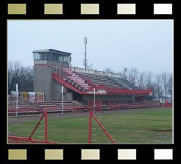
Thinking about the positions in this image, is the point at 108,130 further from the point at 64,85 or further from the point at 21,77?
the point at 21,77

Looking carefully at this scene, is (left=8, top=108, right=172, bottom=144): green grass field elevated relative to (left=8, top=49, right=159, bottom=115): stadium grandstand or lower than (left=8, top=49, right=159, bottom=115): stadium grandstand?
lower

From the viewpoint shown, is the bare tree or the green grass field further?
the bare tree

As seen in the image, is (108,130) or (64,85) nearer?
(108,130)

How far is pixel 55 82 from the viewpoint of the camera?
39812mm

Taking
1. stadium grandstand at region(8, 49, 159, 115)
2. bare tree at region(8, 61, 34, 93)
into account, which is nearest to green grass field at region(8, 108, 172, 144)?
stadium grandstand at region(8, 49, 159, 115)

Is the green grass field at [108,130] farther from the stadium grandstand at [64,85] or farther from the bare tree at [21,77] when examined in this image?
the bare tree at [21,77]

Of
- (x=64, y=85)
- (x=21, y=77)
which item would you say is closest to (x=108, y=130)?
(x=64, y=85)

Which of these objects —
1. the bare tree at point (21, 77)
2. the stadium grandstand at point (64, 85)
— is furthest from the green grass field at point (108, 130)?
the bare tree at point (21, 77)

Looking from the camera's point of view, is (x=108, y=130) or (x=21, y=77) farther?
(x=21, y=77)

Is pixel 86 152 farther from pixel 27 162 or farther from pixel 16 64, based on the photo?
pixel 16 64

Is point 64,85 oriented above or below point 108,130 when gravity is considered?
above

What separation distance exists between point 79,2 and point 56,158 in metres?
2.48

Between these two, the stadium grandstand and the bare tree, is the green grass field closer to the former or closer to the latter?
the stadium grandstand

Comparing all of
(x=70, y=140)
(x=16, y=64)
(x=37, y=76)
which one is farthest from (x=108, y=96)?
(x=70, y=140)
